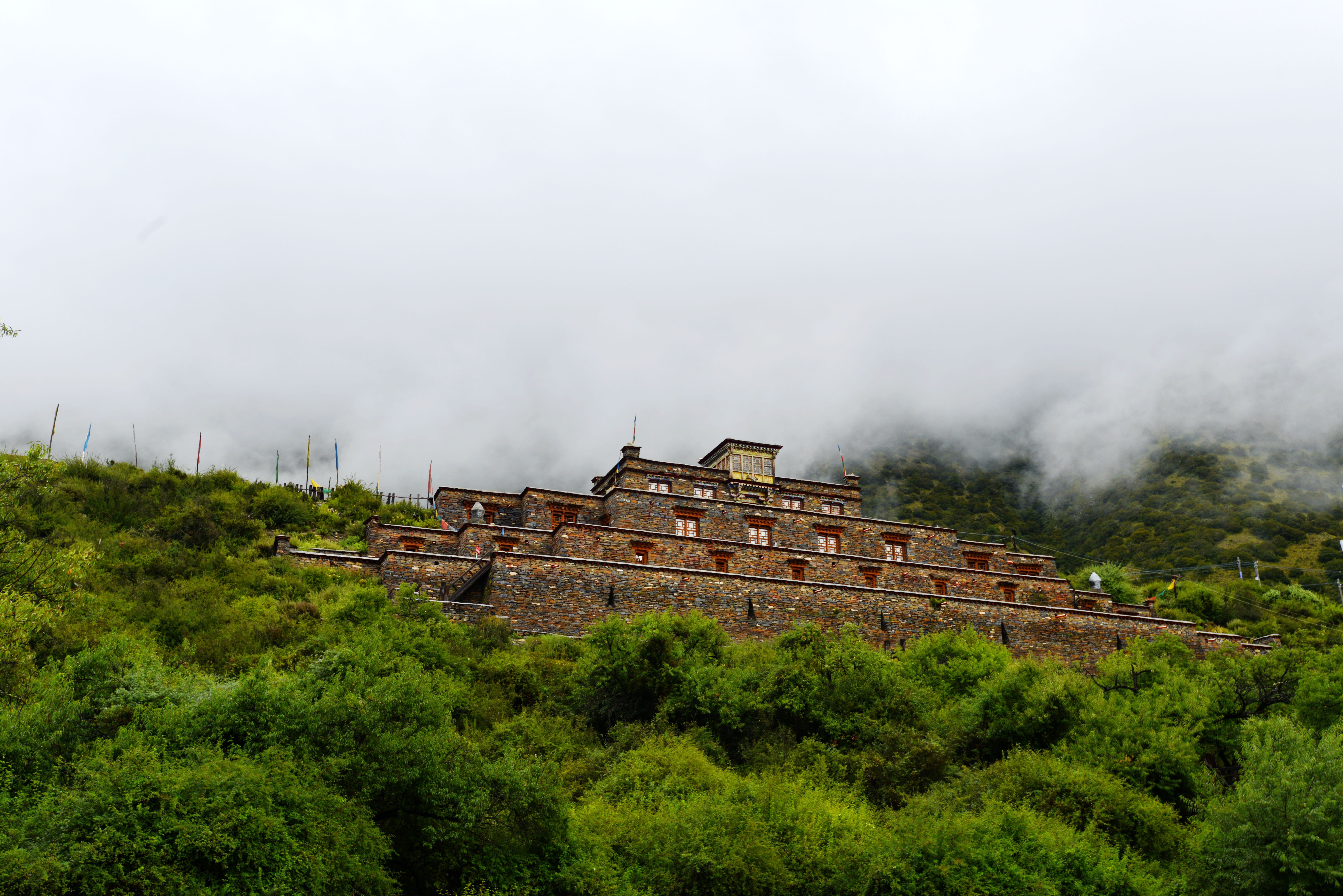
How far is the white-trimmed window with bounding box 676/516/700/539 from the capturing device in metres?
47.7

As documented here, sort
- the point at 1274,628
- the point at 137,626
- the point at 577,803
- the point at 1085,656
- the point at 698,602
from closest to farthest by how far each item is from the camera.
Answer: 1. the point at 577,803
2. the point at 137,626
3. the point at 698,602
4. the point at 1085,656
5. the point at 1274,628

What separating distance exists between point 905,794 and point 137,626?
2157cm

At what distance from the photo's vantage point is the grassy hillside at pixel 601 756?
59.8ft

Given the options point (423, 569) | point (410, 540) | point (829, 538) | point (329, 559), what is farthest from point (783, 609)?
point (329, 559)

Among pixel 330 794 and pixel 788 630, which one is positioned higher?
pixel 788 630

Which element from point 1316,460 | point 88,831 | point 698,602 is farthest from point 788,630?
point 1316,460

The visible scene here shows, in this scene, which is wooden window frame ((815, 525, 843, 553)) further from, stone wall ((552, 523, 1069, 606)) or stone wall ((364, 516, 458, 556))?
stone wall ((364, 516, 458, 556))

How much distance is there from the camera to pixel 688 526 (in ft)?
157

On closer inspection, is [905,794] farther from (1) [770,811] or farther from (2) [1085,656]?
(2) [1085,656]

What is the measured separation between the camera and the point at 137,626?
3173cm

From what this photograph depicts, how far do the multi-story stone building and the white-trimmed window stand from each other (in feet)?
0.19

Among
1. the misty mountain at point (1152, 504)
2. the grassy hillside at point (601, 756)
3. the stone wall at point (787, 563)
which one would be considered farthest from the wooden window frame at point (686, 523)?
the misty mountain at point (1152, 504)

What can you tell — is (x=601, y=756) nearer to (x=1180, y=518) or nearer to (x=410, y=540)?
(x=410, y=540)

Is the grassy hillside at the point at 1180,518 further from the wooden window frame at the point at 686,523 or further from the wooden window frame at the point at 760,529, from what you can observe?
the wooden window frame at the point at 686,523
